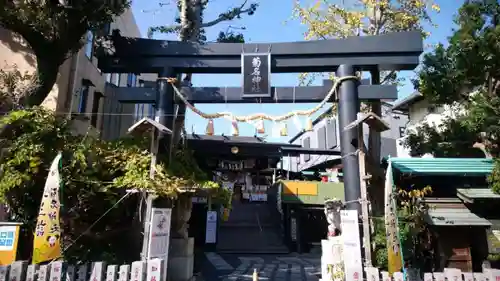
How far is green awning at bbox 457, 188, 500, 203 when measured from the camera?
11500mm

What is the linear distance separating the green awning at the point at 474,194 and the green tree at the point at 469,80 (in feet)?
2.69

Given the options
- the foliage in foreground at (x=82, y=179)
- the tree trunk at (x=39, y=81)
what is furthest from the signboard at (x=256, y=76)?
the tree trunk at (x=39, y=81)

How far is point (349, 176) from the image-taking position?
34.1 ft

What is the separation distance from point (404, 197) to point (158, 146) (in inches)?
333

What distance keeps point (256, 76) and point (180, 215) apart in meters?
5.43

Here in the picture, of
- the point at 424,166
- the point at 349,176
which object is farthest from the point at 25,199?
the point at 424,166

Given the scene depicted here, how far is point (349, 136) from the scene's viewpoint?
10648 mm

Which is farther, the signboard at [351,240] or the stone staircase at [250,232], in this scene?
the stone staircase at [250,232]

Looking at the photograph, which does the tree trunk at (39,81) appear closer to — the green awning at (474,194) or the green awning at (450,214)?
the green awning at (450,214)

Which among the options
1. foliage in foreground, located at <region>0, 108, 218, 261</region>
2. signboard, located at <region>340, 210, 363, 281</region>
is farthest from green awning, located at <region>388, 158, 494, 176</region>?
foliage in foreground, located at <region>0, 108, 218, 261</region>

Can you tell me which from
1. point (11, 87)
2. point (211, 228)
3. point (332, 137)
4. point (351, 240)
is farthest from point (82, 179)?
point (332, 137)

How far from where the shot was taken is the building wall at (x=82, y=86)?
41.6 ft

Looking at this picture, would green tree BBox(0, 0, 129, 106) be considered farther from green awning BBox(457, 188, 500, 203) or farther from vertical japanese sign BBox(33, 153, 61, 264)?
green awning BBox(457, 188, 500, 203)

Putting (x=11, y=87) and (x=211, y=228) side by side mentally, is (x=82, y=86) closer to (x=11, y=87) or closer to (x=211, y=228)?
(x=11, y=87)
